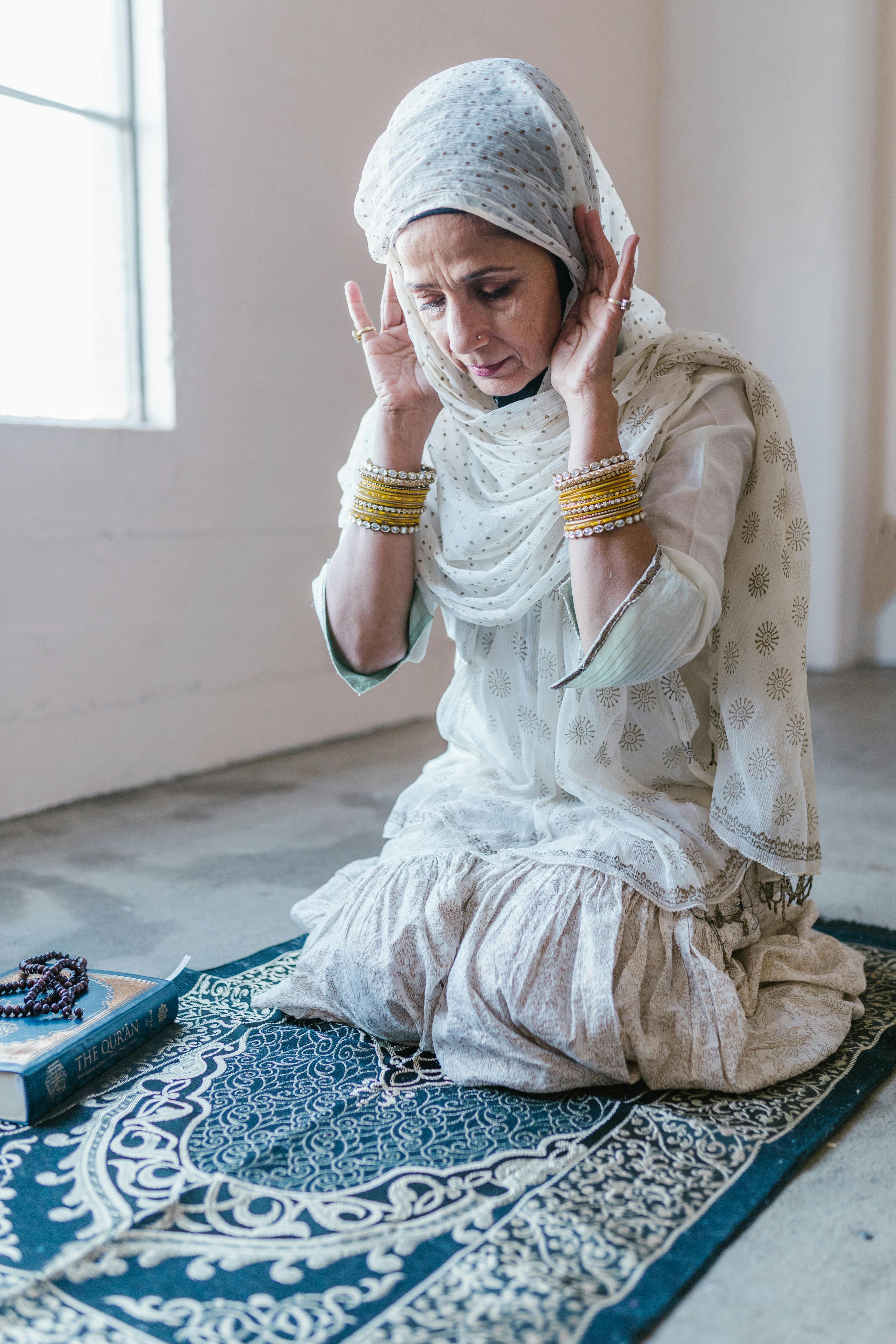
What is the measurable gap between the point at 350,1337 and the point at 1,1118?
59 centimetres

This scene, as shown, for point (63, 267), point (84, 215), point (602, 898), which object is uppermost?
point (84, 215)

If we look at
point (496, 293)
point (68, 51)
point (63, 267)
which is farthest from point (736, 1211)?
point (68, 51)

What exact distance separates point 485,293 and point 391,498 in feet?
1.00

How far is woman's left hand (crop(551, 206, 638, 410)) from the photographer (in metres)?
1.41

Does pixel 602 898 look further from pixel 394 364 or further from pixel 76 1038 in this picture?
pixel 394 364

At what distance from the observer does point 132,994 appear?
157 cm

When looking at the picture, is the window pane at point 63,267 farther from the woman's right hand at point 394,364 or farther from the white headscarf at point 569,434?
the white headscarf at point 569,434

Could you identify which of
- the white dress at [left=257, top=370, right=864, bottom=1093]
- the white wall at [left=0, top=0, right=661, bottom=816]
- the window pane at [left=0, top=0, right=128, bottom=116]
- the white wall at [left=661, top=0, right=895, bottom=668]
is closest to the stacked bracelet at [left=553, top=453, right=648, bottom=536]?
the white dress at [left=257, top=370, right=864, bottom=1093]

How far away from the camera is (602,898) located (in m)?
1.44

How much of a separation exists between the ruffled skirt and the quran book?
0.21 meters

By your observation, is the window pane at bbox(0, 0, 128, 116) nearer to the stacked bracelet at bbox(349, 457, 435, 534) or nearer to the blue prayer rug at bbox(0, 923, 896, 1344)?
the stacked bracelet at bbox(349, 457, 435, 534)

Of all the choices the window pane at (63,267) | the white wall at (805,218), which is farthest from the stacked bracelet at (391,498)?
the white wall at (805,218)

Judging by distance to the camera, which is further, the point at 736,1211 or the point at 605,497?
the point at 605,497

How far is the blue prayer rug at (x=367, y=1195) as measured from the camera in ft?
3.28
